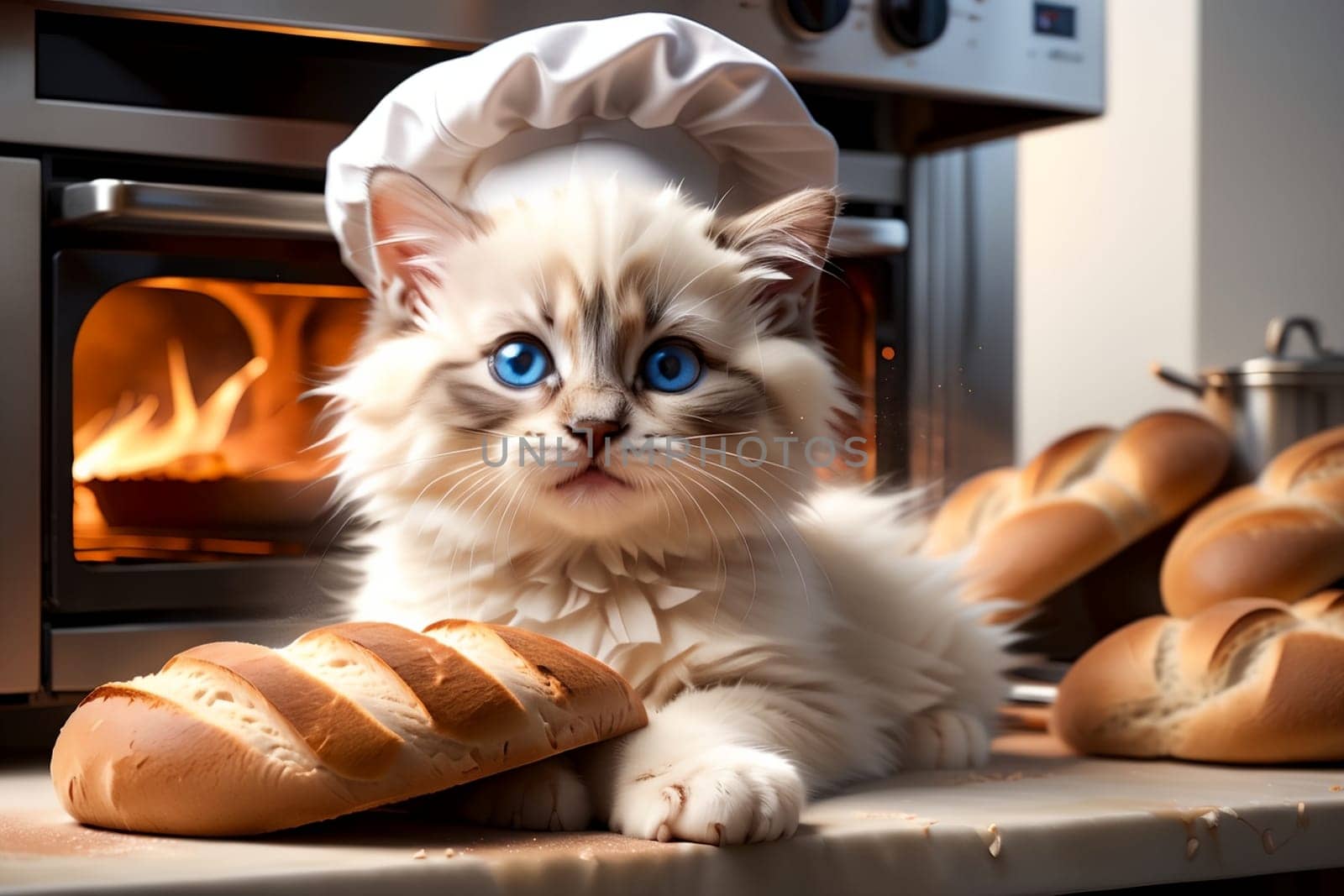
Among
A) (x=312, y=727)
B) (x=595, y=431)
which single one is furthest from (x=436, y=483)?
(x=312, y=727)

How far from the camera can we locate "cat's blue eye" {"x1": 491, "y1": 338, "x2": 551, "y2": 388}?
36.5 inches

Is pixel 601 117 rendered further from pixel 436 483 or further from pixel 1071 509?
pixel 1071 509

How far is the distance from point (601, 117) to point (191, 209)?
1.26 ft

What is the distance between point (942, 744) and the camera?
1.15 meters

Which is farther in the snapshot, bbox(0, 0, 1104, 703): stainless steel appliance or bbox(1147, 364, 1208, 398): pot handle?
bbox(1147, 364, 1208, 398): pot handle

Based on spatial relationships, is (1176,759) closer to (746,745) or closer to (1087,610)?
(1087,610)

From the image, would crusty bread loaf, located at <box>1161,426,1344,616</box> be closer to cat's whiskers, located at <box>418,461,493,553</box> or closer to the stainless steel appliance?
the stainless steel appliance

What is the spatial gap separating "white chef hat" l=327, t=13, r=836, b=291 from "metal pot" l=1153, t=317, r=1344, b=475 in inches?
31.9

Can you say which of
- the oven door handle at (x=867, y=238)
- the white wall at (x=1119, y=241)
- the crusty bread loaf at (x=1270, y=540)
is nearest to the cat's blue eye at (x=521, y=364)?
the oven door handle at (x=867, y=238)

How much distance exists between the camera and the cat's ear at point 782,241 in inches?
38.0

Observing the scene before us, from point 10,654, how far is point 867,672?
28.2 inches

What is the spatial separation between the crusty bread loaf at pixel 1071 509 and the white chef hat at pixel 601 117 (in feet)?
1.79

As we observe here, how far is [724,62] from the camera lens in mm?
987

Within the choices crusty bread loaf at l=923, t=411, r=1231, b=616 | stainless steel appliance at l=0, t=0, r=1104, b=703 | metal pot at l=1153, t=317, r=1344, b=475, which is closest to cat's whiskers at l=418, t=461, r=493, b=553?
stainless steel appliance at l=0, t=0, r=1104, b=703
